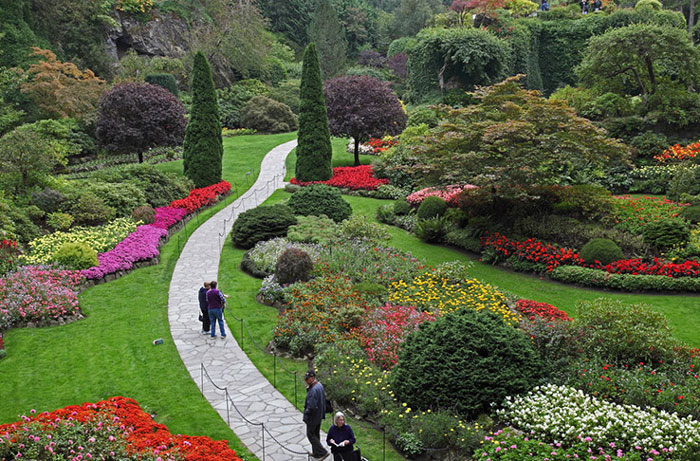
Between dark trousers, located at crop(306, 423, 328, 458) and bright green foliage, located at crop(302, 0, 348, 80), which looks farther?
bright green foliage, located at crop(302, 0, 348, 80)

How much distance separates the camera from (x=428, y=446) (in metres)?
8.22

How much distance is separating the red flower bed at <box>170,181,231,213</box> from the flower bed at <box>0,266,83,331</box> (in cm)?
831

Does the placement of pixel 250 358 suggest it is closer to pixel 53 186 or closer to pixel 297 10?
pixel 53 186

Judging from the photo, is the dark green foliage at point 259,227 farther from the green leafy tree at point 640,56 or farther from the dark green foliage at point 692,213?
the green leafy tree at point 640,56

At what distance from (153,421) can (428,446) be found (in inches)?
167

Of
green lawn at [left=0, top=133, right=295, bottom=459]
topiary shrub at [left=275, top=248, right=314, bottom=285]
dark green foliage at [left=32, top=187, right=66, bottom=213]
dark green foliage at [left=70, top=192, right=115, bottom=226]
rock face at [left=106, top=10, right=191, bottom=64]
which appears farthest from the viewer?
rock face at [left=106, top=10, right=191, bottom=64]

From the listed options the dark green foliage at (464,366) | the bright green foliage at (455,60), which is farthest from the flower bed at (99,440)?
the bright green foliage at (455,60)

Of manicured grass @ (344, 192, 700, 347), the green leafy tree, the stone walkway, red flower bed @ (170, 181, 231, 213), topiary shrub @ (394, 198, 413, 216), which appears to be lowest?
the stone walkway

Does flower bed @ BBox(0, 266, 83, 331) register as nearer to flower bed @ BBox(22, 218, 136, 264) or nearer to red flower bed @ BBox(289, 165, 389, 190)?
flower bed @ BBox(22, 218, 136, 264)

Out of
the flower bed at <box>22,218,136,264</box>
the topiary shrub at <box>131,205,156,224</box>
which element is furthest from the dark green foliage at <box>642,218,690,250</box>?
the topiary shrub at <box>131,205,156,224</box>

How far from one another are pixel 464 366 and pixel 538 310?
4586 mm

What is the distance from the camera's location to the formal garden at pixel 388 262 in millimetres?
8641

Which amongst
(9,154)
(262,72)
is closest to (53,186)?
(9,154)

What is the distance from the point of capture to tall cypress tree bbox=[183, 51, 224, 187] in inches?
970
